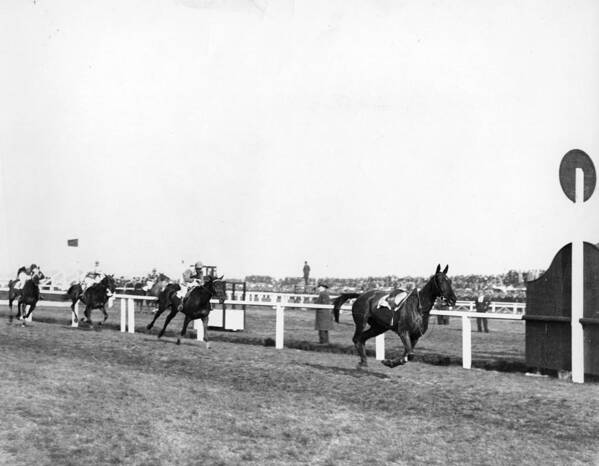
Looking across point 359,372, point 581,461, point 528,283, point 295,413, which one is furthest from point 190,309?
point 581,461

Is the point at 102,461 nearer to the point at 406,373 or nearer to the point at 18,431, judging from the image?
the point at 18,431

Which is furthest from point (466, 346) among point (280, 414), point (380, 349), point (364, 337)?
point (280, 414)

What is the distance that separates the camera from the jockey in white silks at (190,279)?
21.4m

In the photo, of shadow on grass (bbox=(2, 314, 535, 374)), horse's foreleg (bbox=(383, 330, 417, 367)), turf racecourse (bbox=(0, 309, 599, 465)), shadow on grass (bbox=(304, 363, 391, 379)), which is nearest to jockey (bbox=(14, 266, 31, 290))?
shadow on grass (bbox=(2, 314, 535, 374))

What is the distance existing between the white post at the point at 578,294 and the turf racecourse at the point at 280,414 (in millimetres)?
573

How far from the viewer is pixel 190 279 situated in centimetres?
2162

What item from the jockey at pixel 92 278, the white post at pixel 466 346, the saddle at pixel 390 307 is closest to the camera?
the saddle at pixel 390 307

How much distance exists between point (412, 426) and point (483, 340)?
16275 mm

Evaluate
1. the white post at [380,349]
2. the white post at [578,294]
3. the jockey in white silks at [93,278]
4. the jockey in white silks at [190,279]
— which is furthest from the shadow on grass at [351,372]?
the jockey in white silks at [93,278]

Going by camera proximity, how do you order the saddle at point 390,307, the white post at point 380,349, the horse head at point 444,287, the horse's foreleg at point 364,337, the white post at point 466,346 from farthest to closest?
the white post at point 380,349 < the white post at point 466,346 < the horse's foreleg at point 364,337 < the saddle at point 390,307 < the horse head at point 444,287

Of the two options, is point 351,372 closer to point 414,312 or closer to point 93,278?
point 414,312

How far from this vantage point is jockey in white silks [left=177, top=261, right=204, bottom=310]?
21.4 m

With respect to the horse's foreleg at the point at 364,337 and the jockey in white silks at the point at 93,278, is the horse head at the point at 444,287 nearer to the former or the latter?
the horse's foreleg at the point at 364,337

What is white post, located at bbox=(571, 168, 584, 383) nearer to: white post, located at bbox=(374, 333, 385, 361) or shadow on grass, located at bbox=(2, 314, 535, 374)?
shadow on grass, located at bbox=(2, 314, 535, 374)
